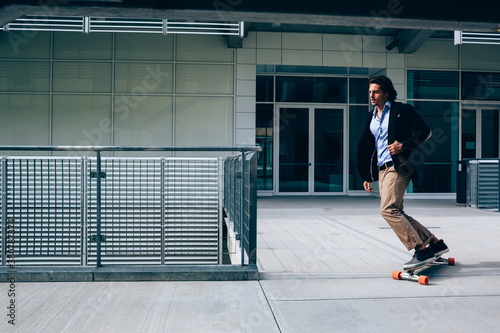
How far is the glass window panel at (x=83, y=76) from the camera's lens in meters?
12.9

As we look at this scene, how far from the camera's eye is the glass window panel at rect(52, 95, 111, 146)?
42.3 ft

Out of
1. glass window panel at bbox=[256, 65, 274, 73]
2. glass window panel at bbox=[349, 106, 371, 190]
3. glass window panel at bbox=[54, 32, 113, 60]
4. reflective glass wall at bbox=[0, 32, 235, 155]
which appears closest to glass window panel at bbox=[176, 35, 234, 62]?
reflective glass wall at bbox=[0, 32, 235, 155]

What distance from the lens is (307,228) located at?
307 inches

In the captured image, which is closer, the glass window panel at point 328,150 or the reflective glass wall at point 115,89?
the reflective glass wall at point 115,89

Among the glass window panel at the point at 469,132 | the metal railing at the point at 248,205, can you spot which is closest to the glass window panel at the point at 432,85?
the glass window panel at the point at 469,132

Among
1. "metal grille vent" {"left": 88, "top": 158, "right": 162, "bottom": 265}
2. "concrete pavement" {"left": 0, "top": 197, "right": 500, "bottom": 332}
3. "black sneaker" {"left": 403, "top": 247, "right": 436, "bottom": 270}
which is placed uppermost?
"metal grille vent" {"left": 88, "top": 158, "right": 162, "bottom": 265}

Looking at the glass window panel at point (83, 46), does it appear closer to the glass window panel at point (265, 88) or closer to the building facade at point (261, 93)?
the building facade at point (261, 93)

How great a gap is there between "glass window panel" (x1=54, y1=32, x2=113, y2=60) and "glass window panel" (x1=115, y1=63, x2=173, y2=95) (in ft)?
1.92

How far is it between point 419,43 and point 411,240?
10365 millimetres

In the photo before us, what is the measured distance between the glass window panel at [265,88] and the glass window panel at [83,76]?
181 inches

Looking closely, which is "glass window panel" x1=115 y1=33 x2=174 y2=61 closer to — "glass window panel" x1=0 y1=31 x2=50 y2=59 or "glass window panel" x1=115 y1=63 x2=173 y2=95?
"glass window panel" x1=115 y1=63 x2=173 y2=95

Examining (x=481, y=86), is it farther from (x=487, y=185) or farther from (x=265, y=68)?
(x=265, y=68)

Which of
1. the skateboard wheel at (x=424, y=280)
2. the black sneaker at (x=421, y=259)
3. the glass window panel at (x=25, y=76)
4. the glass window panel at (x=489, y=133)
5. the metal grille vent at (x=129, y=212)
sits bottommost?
the skateboard wheel at (x=424, y=280)

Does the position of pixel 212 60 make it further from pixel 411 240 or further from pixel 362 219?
pixel 411 240
